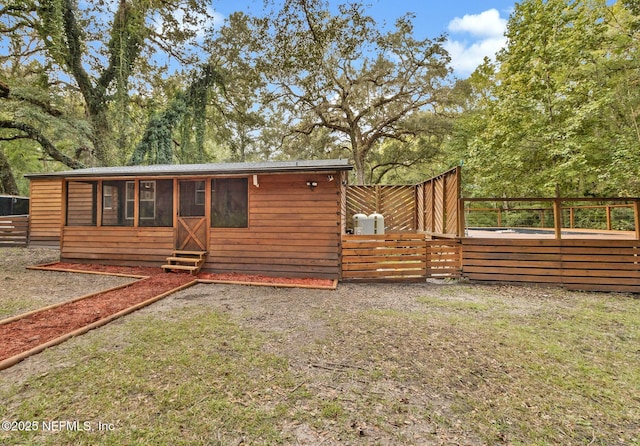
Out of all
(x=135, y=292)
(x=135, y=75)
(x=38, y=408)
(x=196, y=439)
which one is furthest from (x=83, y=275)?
(x=135, y=75)

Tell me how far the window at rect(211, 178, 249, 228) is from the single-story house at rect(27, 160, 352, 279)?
0.02 meters

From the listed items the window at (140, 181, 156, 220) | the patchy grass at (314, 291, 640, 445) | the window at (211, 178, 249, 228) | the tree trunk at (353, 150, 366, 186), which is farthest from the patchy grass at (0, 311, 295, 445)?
the tree trunk at (353, 150, 366, 186)

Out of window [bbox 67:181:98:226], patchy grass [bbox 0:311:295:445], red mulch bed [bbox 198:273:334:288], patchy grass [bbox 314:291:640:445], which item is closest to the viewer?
patchy grass [bbox 0:311:295:445]

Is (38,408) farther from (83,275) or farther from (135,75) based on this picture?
(135,75)

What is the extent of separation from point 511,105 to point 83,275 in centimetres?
1441

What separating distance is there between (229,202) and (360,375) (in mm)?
5426

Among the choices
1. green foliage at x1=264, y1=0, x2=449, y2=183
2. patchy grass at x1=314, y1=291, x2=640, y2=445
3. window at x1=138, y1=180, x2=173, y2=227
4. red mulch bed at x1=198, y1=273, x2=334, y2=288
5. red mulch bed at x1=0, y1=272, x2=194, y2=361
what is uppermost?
green foliage at x1=264, y1=0, x2=449, y2=183

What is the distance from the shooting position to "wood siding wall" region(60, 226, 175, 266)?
23.4 ft

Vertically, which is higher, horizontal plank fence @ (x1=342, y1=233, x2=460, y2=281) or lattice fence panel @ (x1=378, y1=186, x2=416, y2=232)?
lattice fence panel @ (x1=378, y1=186, x2=416, y2=232)

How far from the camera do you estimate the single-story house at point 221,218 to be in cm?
635

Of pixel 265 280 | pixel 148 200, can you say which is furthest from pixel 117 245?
pixel 265 280

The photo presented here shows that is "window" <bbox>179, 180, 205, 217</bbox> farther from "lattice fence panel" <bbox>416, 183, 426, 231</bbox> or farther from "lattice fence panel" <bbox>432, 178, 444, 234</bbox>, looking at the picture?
"lattice fence panel" <bbox>416, 183, 426, 231</bbox>

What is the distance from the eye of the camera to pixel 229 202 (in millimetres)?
6867

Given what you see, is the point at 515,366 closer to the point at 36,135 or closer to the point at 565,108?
the point at 565,108
